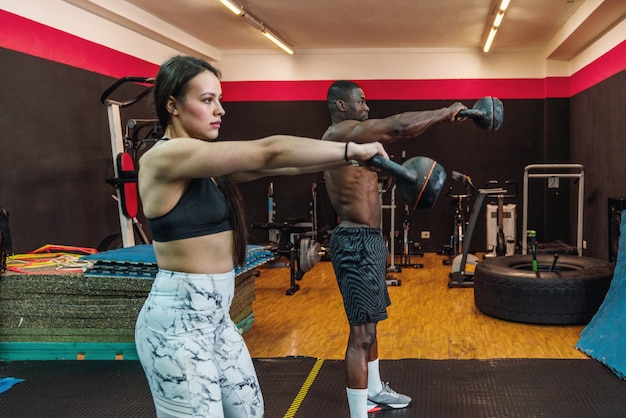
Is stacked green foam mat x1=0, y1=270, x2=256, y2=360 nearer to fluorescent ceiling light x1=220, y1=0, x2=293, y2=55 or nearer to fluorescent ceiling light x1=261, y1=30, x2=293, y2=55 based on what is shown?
fluorescent ceiling light x1=220, y1=0, x2=293, y2=55

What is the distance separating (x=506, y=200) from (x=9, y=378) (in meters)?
7.17

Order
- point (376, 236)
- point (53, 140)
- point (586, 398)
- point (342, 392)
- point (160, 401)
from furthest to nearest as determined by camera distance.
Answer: point (53, 140)
point (342, 392)
point (586, 398)
point (376, 236)
point (160, 401)

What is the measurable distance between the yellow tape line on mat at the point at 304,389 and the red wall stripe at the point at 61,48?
11.8 ft

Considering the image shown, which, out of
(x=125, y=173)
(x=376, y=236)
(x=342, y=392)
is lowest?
(x=342, y=392)

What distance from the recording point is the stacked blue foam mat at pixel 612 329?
137 inches

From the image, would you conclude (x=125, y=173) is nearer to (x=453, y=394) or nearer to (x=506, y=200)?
(x=453, y=394)

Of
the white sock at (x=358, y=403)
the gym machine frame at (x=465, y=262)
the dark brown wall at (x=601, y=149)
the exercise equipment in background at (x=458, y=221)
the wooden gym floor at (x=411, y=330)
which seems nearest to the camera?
the white sock at (x=358, y=403)

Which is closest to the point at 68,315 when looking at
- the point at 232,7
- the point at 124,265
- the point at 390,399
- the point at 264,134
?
the point at 124,265

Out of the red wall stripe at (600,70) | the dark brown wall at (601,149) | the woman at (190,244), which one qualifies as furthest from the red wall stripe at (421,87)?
the woman at (190,244)

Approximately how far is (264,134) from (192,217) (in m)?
7.53

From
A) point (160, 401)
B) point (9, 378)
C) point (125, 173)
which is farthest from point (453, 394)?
point (125, 173)

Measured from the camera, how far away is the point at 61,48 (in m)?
5.41

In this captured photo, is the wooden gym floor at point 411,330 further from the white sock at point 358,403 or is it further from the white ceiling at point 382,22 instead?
the white ceiling at point 382,22

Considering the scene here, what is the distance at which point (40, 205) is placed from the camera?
16.6ft
